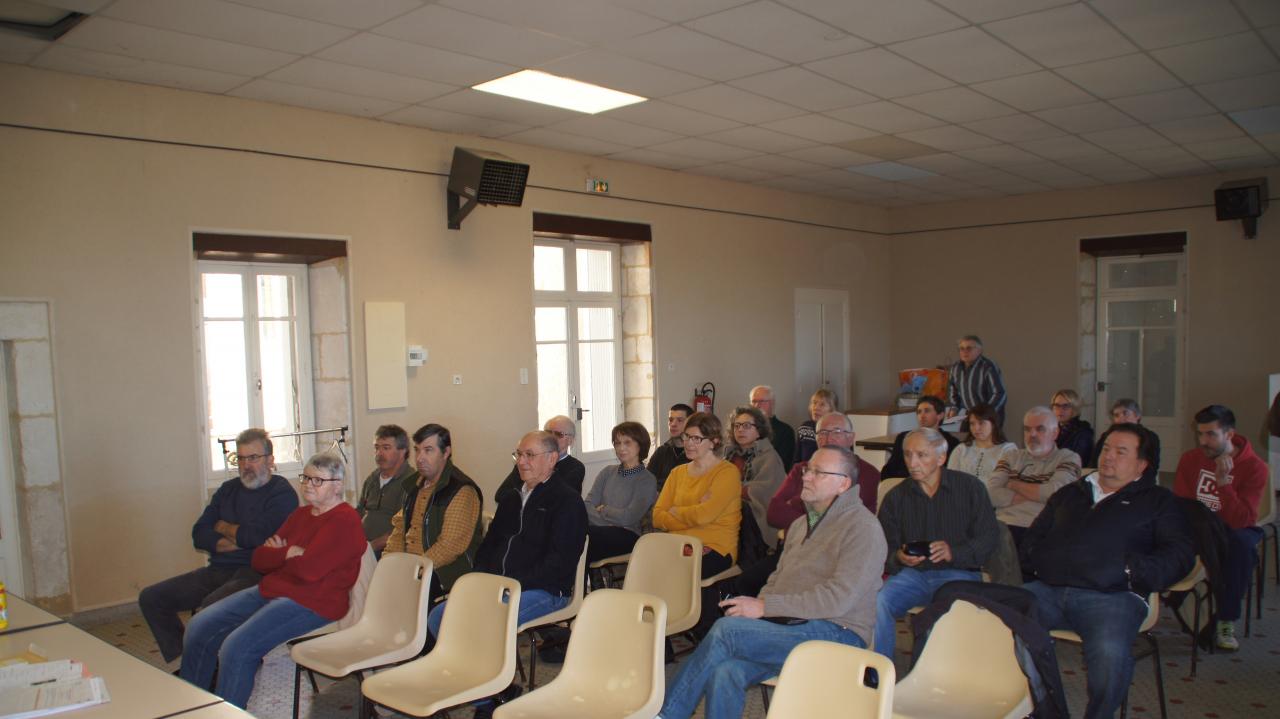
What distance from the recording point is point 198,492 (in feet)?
19.6

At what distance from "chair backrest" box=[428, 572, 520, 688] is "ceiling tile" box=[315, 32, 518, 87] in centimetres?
304

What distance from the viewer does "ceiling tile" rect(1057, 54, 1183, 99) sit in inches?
223

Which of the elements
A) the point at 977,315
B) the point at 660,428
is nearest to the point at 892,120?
the point at 660,428

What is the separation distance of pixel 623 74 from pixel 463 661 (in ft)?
12.1

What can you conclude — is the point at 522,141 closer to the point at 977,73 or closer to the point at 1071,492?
the point at 977,73

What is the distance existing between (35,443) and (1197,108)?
816 centimetres

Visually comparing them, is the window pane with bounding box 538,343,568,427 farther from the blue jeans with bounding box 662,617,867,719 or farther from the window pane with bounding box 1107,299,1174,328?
the window pane with bounding box 1107,299,1174,328

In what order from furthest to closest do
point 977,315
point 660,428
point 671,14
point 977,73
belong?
point 977,315, point 660,428, point 977,73, point 671,14

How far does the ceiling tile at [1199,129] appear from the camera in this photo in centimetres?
728

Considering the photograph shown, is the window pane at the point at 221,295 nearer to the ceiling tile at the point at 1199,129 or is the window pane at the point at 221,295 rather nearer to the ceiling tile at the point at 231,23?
the ceiling tile at the point at 231,23

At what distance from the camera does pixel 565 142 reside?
7.61 m

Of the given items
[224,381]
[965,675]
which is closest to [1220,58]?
[965,675]

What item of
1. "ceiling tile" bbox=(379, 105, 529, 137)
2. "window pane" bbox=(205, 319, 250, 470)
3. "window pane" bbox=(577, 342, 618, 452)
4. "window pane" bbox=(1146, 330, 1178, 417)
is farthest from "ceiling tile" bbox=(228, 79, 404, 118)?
"window pane" bbox=(1146, 330, 1178, 417)

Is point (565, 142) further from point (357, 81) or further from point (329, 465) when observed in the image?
point (329, 465)
